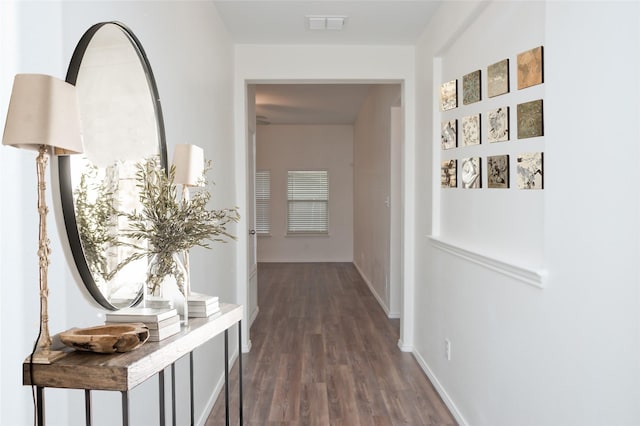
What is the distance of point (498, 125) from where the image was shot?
8.11 feet

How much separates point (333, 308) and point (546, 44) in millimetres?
4604

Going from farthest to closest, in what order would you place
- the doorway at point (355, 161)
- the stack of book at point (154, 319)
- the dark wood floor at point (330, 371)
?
the doorway at point (355, 161) < the dark wood floor at point (330, 371) < the stack of book at point (154, 319)

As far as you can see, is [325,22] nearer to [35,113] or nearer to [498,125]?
[498,125]

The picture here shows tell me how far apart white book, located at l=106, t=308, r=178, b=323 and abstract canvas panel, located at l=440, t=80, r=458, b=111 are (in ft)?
8.00

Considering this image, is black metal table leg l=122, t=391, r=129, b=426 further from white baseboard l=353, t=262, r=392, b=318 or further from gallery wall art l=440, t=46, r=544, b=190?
white baseboard l=353, t=262, r=392, b=318

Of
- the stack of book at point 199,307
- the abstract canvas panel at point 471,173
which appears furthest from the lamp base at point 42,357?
the abstract canvas panel at point 471,173

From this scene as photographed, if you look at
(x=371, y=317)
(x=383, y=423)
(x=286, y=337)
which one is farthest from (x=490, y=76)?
(x=371, y=317)

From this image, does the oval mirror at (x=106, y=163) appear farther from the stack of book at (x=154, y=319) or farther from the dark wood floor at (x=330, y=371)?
the dark wood floor at (x=330, y=371)

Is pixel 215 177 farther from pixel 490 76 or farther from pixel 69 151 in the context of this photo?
pixel 69 151

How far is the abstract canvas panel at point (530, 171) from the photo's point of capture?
204 centimetres

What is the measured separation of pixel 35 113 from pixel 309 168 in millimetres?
9388

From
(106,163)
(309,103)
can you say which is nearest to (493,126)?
(106,163)

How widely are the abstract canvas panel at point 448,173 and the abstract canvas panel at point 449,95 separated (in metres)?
0.37

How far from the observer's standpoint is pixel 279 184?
10312 millimetres
